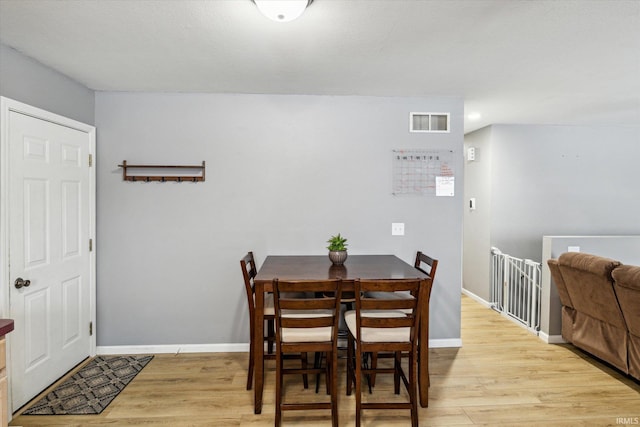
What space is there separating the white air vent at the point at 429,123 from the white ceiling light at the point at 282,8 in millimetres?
1935

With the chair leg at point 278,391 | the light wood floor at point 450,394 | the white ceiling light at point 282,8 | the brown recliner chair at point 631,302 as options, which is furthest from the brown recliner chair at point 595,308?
the white ceiling light at point 282,8

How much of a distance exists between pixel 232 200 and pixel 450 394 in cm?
240

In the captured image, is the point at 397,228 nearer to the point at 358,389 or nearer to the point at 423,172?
the point at 423,172

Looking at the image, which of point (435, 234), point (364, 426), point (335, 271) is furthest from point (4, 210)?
point (435, 234)

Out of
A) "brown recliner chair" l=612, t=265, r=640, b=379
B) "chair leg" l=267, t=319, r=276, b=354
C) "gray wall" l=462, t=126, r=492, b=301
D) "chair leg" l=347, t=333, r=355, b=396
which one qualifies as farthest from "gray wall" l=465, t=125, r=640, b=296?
"chair leg" l=267, t=319, r=276, b=354

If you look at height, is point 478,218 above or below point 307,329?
above

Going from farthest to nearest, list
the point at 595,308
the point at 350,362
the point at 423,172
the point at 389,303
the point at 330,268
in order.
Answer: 1. the point at 423,172
2. the point at 595,308
3. the point at 330,268
4. the point at 350,362
5. the point at 389,303

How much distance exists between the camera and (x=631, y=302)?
8.52ft

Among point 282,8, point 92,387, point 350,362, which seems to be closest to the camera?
point 282,8

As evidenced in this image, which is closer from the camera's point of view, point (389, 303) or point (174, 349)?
point (389, 303)

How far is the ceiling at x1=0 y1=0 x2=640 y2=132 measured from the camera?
6.14ft

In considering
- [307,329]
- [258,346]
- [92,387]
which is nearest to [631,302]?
[307,329]

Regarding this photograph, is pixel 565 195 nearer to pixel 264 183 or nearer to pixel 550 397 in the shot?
pixel 550 397

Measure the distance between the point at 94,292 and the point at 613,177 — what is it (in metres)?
6.24
